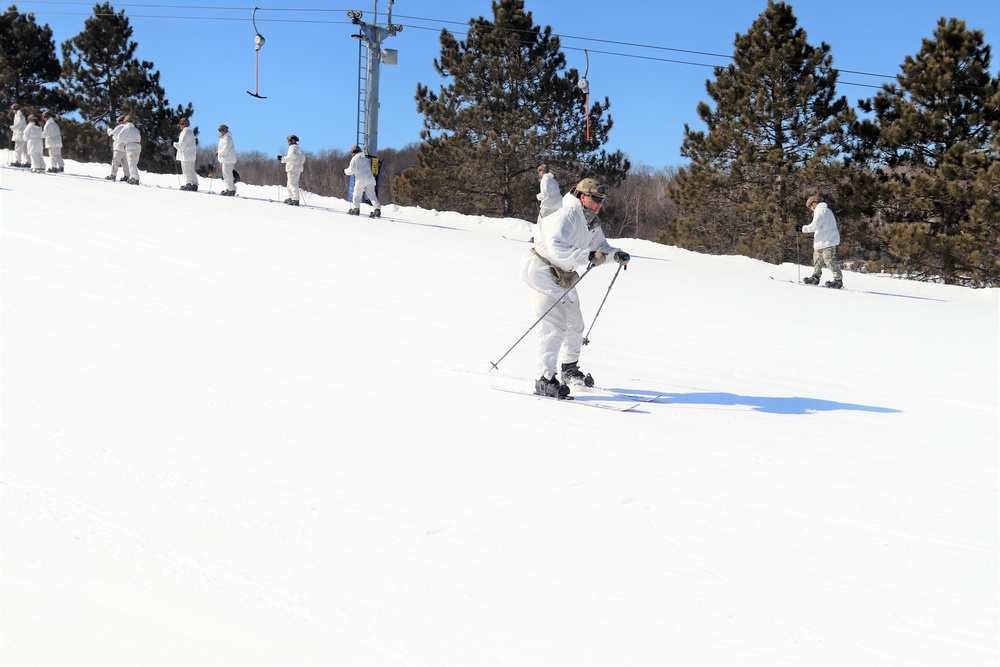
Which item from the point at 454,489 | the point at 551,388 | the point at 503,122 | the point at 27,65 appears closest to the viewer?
the point at 454,489

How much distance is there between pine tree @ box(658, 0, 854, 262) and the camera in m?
24.7

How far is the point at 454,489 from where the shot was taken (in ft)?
15.0

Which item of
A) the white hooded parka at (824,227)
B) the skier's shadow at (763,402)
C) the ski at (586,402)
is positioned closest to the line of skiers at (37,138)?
the white hooded parka at (824,227)

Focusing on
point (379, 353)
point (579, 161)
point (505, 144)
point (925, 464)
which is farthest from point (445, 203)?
point (925, 464)

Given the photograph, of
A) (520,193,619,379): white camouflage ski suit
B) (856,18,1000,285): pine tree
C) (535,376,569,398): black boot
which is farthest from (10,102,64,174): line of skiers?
(856,18,1000,285): pine tree

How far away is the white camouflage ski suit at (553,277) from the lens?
669 cm

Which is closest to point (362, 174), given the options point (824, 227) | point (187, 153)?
point (187, 153)

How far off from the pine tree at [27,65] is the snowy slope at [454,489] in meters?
30.8

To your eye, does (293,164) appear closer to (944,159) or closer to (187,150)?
(187,150)

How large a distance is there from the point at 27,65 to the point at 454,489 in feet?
131

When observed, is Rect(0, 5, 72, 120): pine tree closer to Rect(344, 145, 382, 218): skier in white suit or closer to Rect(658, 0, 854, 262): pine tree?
Rect(344, 145, 382, 218): skier in white suit

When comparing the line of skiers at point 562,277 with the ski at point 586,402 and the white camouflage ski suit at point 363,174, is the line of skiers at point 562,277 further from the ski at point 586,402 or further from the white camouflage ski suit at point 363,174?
the white camouflage ski suit at point 363,174

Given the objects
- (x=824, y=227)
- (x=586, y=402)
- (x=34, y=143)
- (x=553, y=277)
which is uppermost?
(x=34, y=143)

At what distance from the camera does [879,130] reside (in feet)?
77.0
